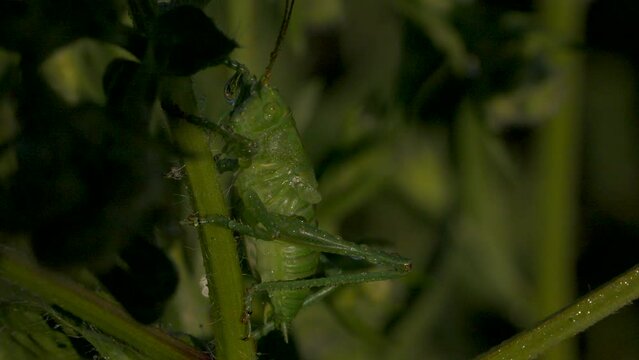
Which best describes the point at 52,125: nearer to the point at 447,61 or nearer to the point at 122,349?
the point at 122,349

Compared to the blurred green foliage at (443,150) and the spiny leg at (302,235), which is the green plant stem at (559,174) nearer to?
the blurred green foliage at (443,150)

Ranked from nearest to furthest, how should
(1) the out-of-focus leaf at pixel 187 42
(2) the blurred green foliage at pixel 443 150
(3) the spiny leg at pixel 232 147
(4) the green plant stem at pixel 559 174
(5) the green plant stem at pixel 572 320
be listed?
(1) the out-of-focus leaf at pixel 187 42 < (5) the green plant stem at pixel 572 320 < (3) the spiny leg at pixel 232 147 < (2) the blurred green foliage at pixel 443 150 < (4) the green plant stem at pixel 559 174

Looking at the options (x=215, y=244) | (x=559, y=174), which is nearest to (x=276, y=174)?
(x=215, y=244)

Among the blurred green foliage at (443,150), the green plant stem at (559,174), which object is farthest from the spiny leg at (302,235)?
the green plant stem at (559,174)

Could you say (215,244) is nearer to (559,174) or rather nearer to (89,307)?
(89,307)

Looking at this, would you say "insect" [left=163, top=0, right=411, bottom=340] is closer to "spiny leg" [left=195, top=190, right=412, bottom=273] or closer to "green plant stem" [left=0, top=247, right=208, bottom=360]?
"spiny leg" [left=195, top=190, right=412, bottom=273]

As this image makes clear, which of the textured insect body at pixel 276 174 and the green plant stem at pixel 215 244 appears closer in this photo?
the green plant stem at pixel 215 244
